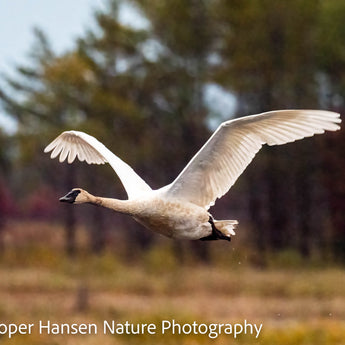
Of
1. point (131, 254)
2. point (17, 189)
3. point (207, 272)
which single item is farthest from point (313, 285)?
point (17, 189)

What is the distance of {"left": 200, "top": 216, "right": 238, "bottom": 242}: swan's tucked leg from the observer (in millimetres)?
8012

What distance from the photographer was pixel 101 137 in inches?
1141

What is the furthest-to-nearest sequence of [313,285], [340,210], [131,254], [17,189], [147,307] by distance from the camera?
[17,189] → [131,254] → [340,210] → [313,285] → [147,307]

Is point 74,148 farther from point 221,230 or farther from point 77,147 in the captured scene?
point 221,230

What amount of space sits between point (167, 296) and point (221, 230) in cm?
1183

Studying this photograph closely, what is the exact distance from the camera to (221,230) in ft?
26.5

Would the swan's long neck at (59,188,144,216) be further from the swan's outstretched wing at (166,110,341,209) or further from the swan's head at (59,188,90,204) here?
the swan's outstretched wing at (166,110,341,209)

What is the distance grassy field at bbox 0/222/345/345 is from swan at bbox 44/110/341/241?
6.09m

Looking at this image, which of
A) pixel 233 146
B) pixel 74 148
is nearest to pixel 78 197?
pixel 233 146

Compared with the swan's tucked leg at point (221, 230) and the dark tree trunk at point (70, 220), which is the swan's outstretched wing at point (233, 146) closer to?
the swan's tucked leg at point (221, 230)

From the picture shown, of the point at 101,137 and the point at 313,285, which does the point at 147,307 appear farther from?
the point at 101,137

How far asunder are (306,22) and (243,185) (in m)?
5.18

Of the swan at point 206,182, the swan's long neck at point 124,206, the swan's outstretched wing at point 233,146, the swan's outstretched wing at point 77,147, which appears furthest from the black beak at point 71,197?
the swan's outstretched wing at point 77,147

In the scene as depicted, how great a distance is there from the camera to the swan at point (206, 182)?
304 inches
